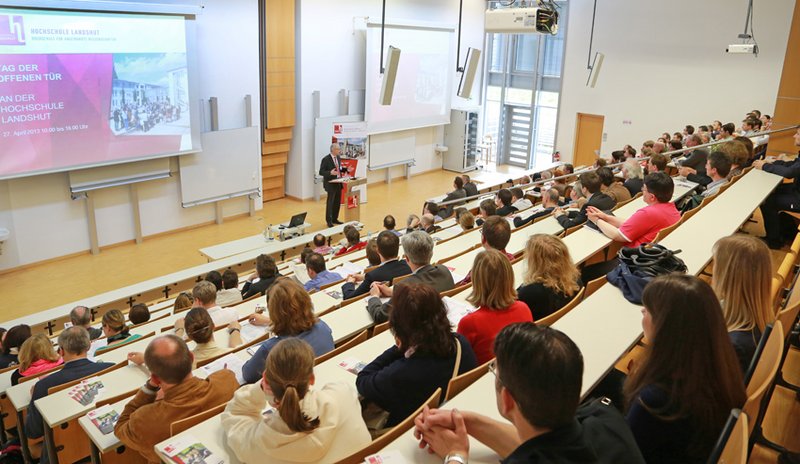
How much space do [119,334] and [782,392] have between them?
4665 millimetres

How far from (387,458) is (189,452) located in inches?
32.5

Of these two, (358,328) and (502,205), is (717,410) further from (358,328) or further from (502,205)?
(502,205)

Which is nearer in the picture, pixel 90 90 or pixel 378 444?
pixel 378 444

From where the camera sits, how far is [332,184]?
1066 centimetres

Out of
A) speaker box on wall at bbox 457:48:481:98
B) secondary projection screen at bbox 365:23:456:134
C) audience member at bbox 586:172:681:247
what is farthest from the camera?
secondary projection screen at bbox 365:23:456:134

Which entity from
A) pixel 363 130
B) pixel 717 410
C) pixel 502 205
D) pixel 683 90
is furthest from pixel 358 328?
pixel 683 90

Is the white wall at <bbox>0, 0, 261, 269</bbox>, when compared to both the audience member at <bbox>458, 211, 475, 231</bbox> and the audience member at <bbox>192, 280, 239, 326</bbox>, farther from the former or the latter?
the audience member at <bbox>458, 211, 475, 231</bbox>

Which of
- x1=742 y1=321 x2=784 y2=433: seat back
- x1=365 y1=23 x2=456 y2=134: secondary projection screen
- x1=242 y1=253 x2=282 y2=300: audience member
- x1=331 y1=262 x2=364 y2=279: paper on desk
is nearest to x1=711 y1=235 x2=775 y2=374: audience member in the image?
x1=742 y1=321 x2=784 y2=433: seat back

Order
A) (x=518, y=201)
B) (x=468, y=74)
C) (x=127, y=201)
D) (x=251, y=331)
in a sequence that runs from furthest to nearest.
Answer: (x=127, y=201) → (x=468, y=74) → (x=518, y=201) → (x=251, y=331)

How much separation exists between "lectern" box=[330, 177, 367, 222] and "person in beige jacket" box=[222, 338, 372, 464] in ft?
27.5

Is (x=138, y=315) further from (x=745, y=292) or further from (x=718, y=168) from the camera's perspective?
(x=718, y=168)

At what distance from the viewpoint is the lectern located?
1062 cm

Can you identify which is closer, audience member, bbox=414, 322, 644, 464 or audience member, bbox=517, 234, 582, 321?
audience member, bbox=414, 322, 644, 464

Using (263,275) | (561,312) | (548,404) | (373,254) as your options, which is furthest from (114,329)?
(548,404)
